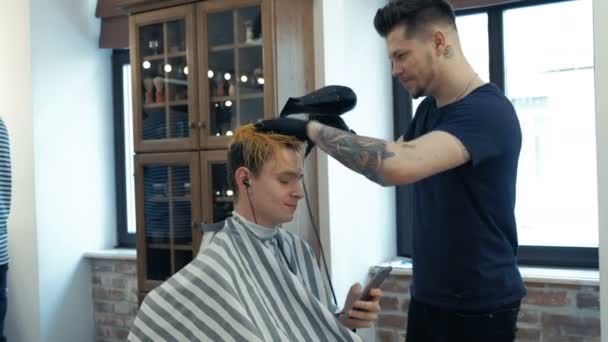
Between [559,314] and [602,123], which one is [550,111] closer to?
[602,123]

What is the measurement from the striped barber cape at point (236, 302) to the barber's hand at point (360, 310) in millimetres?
45

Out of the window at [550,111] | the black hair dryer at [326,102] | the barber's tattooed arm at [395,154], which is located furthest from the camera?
the window at [550,111]

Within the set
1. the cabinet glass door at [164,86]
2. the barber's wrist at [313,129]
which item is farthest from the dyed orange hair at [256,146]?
the cabinet glass door at [164,86]

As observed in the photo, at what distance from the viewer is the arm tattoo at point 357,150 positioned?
1419mm

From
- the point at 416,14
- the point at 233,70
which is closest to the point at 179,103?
the point at 233,70

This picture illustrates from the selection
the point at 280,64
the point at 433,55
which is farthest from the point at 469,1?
the point at 433,55

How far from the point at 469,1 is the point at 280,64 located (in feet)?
3.11

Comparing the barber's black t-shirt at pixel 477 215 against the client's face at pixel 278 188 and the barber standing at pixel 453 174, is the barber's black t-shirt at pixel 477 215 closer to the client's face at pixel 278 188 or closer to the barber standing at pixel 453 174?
the barber standing at pixel 453 174

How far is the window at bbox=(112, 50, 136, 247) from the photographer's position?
3.89 meters

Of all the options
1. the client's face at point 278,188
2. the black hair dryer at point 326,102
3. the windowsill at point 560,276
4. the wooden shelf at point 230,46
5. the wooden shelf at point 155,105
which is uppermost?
the wooden shelf at point 230,46

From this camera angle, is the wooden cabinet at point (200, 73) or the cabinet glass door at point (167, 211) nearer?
the wooden cabinet at point (200, 73)

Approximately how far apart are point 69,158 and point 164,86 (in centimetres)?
100

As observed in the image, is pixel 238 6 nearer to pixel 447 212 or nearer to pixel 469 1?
pixel 469 1

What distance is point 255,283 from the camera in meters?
1.60
